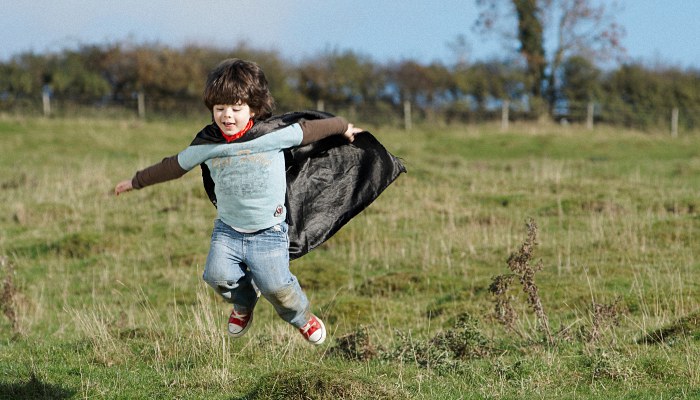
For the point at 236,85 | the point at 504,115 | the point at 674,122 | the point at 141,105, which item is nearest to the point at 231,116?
the point at 236,85

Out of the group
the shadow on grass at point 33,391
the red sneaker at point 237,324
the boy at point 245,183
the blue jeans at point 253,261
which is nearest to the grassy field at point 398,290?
the shadow on grass at point 33,391

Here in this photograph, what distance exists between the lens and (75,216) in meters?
19.2

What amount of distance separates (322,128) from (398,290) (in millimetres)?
6704

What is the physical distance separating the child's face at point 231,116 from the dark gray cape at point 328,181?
27.7 inches

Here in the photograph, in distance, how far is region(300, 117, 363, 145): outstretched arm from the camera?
6.83 meters

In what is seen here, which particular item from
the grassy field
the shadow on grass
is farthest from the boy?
the shadow on grass

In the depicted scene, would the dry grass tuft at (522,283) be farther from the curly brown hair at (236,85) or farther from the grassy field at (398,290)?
the curly brown hair at (236,85)

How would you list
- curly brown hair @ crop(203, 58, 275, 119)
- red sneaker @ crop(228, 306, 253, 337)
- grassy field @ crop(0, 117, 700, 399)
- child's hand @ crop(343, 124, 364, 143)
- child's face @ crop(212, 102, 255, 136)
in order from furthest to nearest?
1. grassy field @ crop(0, 117, 700, 399)
2. child's hand @ crop(343, 124, 364, 143)
3. red sneaker @ crop(228, 306, 253, 337)
4. child's face @ crop(212, 102, 255, 136)
5. curly brown hair @ crop(203, 58, 275, 119)

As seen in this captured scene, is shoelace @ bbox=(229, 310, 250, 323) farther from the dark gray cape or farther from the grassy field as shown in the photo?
the dark gray cape

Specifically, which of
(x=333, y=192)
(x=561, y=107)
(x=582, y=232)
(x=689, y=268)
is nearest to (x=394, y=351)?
(x=333, y=192)

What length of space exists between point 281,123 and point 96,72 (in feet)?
125

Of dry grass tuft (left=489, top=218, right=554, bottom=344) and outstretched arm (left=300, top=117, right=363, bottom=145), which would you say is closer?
outstretched arm (left=300, top=117, right=363, bottom=145)

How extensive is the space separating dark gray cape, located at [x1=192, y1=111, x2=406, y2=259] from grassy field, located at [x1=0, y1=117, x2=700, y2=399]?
115 cm

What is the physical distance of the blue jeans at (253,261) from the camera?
6605 mm
